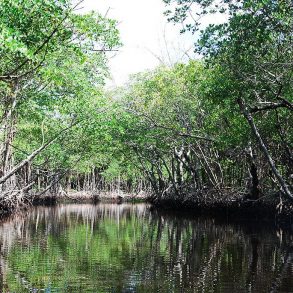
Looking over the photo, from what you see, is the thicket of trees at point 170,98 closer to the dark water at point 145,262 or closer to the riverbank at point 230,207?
the riverbank at point 230,207

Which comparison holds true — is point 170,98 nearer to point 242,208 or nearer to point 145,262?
point 242,208

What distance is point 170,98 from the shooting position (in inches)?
835

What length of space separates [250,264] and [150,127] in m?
12.1

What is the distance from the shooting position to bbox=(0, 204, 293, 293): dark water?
7430 millimetres

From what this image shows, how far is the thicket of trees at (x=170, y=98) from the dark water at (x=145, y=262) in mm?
2442

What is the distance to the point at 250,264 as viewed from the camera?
969cm

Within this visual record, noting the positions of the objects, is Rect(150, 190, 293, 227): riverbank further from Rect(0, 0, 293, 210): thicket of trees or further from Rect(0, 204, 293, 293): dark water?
Rect(0, 204, 293, 293): dark water

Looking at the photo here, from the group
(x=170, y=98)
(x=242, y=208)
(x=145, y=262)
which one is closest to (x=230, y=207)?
(x=242, y=208)

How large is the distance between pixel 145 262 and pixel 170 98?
1239cm

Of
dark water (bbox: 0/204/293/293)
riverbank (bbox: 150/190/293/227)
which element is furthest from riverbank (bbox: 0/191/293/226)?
dark water (bbox: 0/204/293/293)

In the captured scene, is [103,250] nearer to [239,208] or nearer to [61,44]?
[61,44]

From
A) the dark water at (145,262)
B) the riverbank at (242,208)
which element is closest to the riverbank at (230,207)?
the riverbank at (242,208)

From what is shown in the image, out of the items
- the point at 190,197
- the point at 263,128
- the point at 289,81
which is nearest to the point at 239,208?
the point at 190,197

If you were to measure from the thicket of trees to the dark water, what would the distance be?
8.01ft
